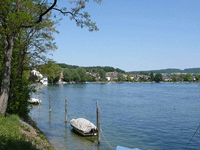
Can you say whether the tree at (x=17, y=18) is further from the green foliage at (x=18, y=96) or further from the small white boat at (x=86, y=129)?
the small white boat at (x=86, y=129)

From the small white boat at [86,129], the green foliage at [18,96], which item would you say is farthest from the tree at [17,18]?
the small white boat at [86,129]

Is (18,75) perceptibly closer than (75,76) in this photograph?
Yes

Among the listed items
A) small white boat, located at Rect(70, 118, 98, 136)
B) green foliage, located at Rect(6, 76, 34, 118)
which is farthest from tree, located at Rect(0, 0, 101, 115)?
small white boat, located at Rect(70, 118, 98, 136)

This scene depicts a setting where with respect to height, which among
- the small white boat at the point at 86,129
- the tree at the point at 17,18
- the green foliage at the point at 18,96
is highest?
the tree at the point at 17,18

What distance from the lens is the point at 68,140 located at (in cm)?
1802

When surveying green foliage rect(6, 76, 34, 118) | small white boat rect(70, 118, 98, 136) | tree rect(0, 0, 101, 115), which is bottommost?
small white boat rect(70, 118, 98, 136)

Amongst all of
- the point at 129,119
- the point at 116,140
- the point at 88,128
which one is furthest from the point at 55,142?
the point at 129,119

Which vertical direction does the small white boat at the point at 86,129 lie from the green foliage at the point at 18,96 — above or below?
below

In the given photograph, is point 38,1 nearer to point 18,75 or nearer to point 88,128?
point 18,75

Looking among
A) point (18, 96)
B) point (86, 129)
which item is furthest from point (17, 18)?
point (86, 129)

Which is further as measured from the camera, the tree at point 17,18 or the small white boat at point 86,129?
the small white boat at point 86,129

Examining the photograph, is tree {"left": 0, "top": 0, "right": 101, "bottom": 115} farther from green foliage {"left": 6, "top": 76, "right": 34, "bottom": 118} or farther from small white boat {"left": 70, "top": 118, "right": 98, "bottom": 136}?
small white boat {"left": 70, "top": 118, "right": 98, "bottom": 136}

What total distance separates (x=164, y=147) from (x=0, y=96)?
12.7 metres

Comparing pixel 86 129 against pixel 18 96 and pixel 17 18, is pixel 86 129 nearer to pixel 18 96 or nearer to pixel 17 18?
pixel 18 96
